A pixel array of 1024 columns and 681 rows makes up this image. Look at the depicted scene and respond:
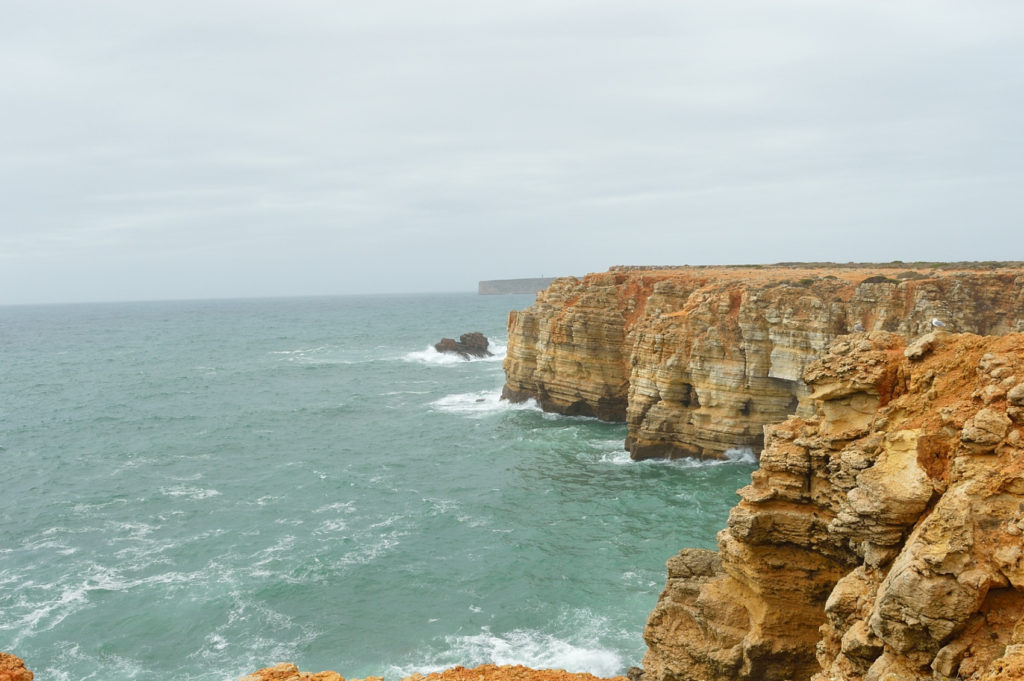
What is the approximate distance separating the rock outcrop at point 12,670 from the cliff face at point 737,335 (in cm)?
3226

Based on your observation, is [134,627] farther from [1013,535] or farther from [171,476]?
[1013,535]

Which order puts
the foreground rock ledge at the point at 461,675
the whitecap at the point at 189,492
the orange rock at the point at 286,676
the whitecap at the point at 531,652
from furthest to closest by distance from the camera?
the whitecap at the point at 189,492, the whitecap at the point at 531,652, the foreground rock ledge at the point at 461,675, the orange rock at the point at 286,676

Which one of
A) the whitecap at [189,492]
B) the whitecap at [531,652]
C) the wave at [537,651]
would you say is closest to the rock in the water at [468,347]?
the whitecap at [189,492]

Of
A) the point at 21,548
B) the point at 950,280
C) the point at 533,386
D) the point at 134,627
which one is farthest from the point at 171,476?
the point at 950,280

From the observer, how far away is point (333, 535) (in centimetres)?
3181

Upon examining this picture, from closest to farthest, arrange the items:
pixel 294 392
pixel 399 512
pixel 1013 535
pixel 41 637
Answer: pixel 1013 535 < pixel 41 637 < pixel 399 512 < pixel 294 392

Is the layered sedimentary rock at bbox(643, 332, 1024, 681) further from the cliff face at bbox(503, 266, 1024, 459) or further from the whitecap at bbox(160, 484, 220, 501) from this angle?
the whitecap at bbox(160, 484, 220, 501)

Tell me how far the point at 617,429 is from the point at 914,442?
3883cm

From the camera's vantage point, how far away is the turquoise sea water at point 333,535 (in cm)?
2283

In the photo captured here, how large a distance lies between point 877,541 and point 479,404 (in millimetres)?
50622

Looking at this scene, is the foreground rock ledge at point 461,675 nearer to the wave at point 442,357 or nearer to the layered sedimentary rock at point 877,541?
the layered sedimentary rock at point 877,541

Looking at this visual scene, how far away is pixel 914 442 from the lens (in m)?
11.4

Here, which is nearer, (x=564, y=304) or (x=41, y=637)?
(x=41, y=637)

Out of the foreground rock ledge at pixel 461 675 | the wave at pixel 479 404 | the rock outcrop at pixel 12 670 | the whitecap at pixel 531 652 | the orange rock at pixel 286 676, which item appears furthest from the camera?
the wave at pixel 479 404
